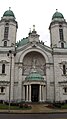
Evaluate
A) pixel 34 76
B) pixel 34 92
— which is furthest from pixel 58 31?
pixel 34 92

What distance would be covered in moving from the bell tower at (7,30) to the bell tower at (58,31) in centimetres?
1266

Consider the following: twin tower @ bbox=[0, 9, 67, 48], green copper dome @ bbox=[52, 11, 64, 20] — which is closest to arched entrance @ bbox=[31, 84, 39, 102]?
twin tower @ bbox=[0, 9, 67, 48]

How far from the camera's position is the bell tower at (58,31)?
53409 millimetres

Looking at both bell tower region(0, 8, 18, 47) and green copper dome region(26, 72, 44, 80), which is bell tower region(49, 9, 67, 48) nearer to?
green copper dome region(26, 72, 44, 80)

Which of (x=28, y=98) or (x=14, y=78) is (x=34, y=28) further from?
(x=28, y=98)

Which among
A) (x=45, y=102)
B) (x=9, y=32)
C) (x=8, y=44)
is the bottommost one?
(x=45, y=102)

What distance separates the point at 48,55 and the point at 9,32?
1459 cm

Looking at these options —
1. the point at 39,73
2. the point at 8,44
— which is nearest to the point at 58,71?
the point at 39,73

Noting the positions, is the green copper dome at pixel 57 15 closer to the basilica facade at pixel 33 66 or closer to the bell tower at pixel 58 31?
the bell tower at pixel 58 31

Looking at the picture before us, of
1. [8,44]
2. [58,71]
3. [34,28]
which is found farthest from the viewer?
[34,28]

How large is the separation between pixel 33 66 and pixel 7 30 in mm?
14648

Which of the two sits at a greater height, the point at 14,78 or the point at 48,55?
the point at 48,55

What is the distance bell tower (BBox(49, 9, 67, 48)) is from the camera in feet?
175

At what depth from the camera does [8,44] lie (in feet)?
170
